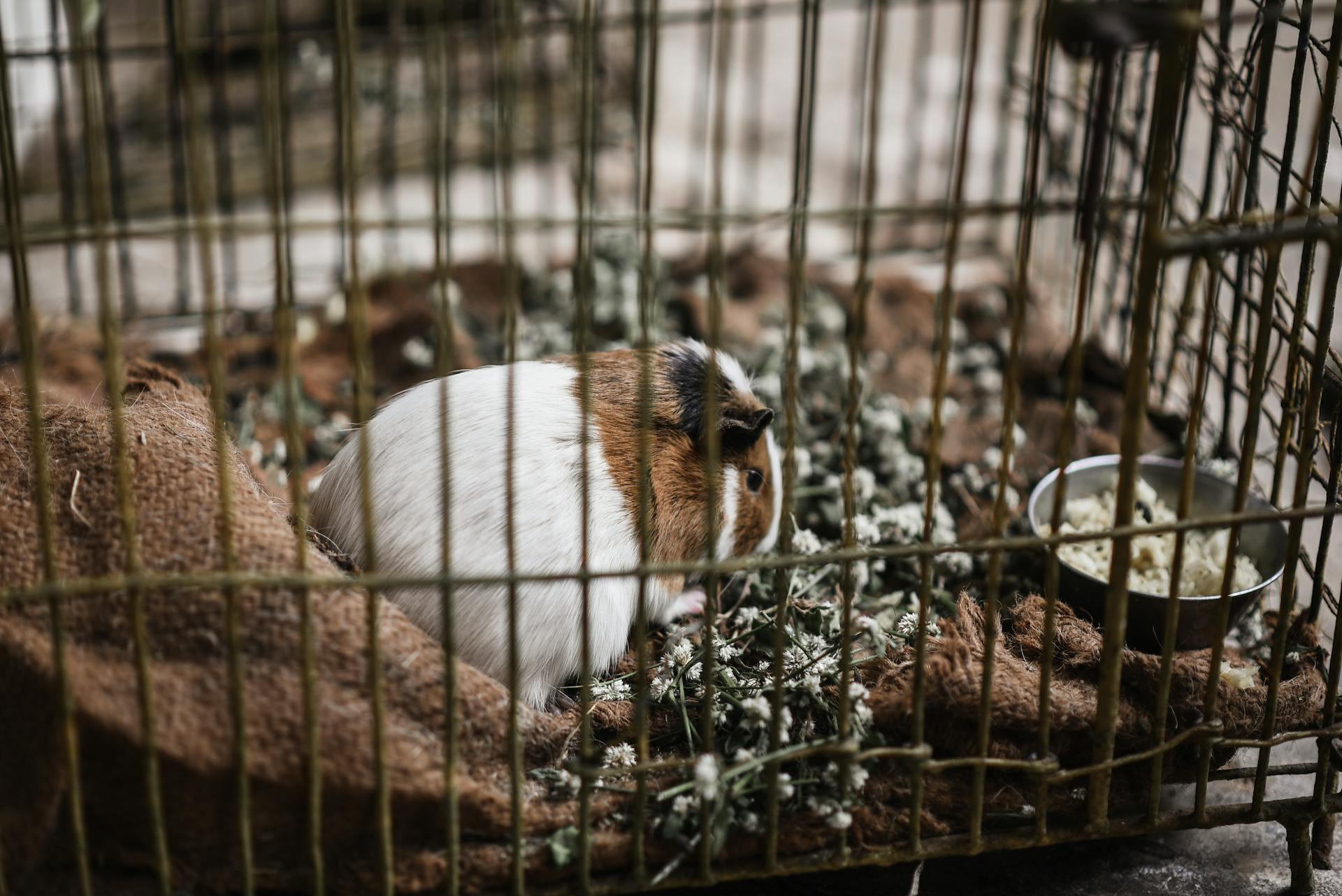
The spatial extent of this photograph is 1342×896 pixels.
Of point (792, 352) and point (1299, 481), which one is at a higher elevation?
point (792, 352)

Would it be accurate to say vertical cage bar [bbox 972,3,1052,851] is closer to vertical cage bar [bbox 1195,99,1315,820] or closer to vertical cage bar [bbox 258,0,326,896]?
vertical cage bar [bbox 1195,99,1315,820]

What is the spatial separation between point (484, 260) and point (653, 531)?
2.32 m

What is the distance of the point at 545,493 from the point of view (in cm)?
255

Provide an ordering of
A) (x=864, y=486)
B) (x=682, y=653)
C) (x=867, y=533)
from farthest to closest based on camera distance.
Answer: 1. (x=864, y=486)
2. (x=867, y=533)
3. (x=682, y=653)

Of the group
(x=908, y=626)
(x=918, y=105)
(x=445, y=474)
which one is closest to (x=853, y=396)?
(x=445, y=474)

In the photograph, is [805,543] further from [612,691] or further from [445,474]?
[445,474]

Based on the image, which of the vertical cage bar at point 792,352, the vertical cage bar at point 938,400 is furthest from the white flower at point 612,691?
the vertical cage bar at point 938,400

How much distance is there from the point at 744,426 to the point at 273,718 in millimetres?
1339

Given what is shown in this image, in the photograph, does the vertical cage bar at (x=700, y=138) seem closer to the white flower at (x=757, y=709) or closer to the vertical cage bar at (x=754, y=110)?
the vertical cage bar at (x=754, y=110)

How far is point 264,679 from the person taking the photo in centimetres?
208

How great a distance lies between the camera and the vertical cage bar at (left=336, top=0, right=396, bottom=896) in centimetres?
170

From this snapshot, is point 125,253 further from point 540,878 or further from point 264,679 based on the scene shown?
point 540,878

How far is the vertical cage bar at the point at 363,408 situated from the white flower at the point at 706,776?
0.51 meters

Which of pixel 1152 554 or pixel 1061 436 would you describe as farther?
pixel 1152 554
